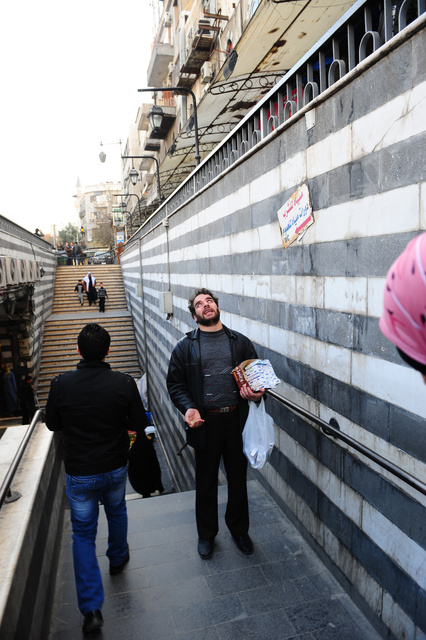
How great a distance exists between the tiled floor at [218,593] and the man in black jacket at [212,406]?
0.22 metres

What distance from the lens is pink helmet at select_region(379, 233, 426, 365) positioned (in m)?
0.93

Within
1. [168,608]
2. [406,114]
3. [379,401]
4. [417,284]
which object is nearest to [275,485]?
[168,608]

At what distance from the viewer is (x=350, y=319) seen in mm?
2807

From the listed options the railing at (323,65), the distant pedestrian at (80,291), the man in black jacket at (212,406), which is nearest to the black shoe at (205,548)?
the man in black jacket at (212,406)

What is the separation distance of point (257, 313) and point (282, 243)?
3.28ft

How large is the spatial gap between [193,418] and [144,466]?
0.85 m

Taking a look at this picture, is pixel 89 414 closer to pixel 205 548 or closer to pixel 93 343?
pixel 93 343

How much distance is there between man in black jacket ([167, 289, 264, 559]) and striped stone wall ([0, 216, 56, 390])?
941cm

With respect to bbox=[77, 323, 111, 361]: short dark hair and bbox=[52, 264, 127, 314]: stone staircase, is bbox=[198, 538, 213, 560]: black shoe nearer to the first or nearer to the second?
bbox=[77, 323, 111, 361]: short dark hair

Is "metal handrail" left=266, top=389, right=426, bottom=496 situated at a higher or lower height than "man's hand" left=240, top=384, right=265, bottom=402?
lower

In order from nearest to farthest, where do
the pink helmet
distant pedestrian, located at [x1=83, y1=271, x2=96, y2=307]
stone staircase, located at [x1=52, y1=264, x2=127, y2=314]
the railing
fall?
the pink helmet
the railing
distant pedestrian, located at [x1=83, y1=271, x2=96, y2=307]
stone staircase, located at [x1=52, y1=264, x2=127, y2=314]

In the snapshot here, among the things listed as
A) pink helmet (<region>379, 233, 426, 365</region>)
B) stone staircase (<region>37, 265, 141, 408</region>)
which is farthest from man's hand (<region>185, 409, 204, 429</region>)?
stone staircase (<region>37, 265, 141, 408</region>)

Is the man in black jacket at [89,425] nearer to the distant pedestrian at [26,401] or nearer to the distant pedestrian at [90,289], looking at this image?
the distant pedestrian at [26,401]

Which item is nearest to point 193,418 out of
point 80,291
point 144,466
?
point 144,466
